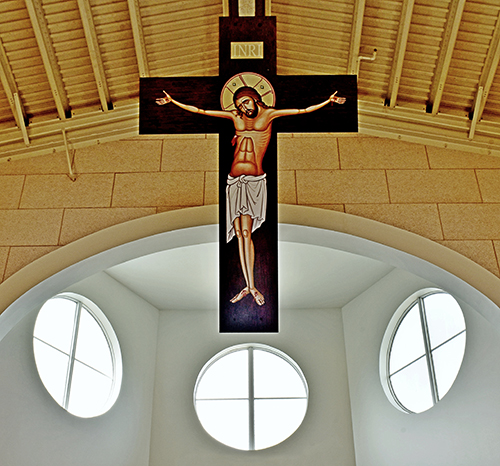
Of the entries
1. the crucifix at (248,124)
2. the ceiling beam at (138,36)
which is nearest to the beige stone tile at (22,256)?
the crucifix at (248,124)

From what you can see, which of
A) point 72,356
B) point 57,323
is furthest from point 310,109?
point 72,356

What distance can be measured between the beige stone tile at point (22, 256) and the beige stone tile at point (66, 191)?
1.21ft

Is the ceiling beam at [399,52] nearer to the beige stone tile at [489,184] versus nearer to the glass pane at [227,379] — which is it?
the beige stone tile at [489,184]

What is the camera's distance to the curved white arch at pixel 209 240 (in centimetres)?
419

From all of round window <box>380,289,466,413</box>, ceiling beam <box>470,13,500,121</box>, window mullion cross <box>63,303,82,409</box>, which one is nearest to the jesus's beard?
ceiling beam <box>470,13,500,121</box>

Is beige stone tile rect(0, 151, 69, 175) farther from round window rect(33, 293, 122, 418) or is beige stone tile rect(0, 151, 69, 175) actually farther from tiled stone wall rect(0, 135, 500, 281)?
round window rect(33, 293, 122, 418)

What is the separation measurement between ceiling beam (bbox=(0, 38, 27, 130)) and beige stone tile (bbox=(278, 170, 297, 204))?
215 cm

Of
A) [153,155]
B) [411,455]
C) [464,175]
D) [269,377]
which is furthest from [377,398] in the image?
[153,155]

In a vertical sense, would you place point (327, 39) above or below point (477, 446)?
above

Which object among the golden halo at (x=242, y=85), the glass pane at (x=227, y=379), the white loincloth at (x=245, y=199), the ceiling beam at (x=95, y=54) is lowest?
the white loincloth at (x=245, y=199)

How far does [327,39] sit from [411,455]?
4.51m

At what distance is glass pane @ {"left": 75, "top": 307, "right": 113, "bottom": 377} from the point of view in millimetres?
6992

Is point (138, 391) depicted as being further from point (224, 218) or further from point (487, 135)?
point (487, 135)

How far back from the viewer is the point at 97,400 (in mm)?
7023
